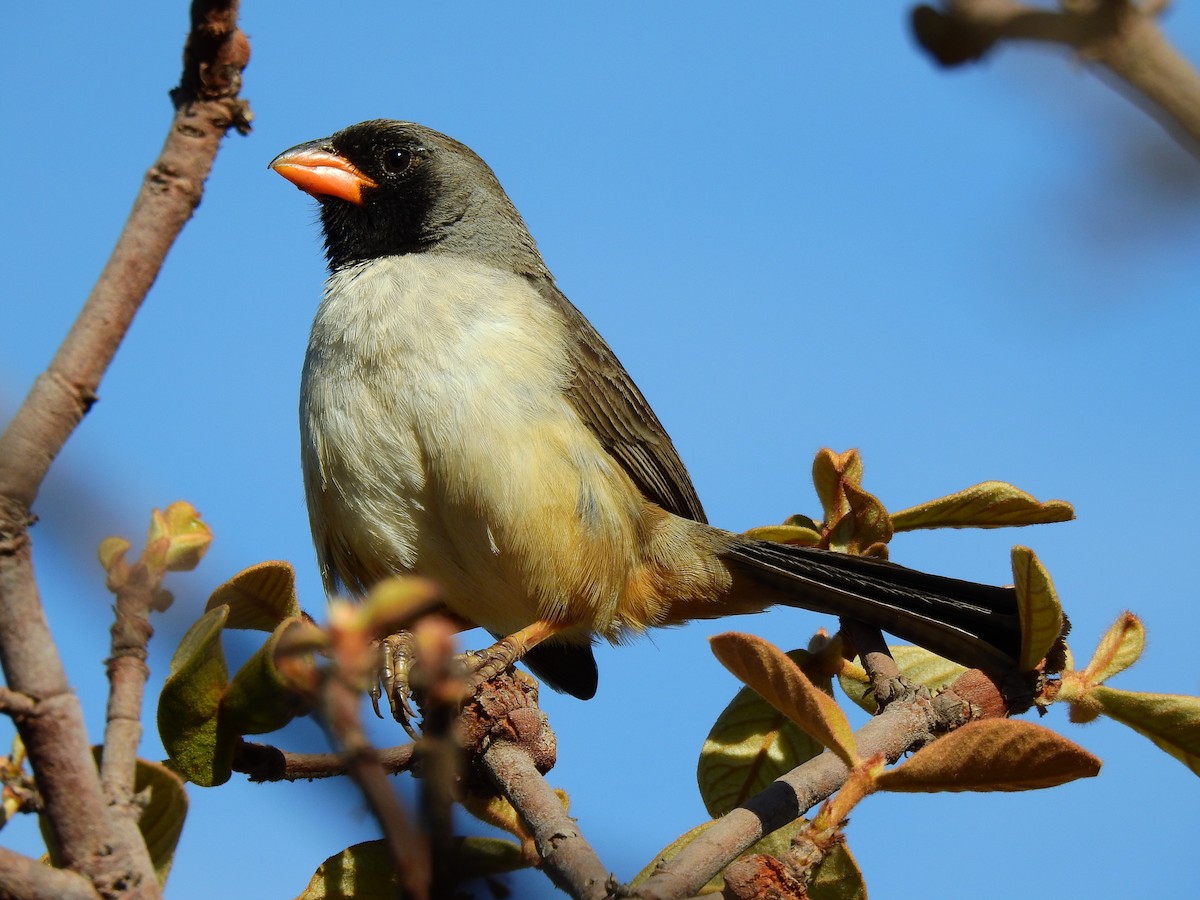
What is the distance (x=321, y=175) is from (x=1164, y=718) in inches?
146

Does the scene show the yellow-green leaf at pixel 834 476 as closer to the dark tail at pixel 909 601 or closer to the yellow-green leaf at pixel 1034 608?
the dark tail at pixel 909 601

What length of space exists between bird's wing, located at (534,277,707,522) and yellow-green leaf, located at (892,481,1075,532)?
150 cm

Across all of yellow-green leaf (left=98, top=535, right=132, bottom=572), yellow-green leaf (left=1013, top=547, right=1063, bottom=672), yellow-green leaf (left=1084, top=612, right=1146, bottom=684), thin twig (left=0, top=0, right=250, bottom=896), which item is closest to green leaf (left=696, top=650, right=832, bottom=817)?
yellow-green leaf (left=1013, top=547, right=1063, bottom=672)

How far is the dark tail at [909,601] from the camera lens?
123 inches

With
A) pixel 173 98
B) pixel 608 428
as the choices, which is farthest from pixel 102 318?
pixel 608 428

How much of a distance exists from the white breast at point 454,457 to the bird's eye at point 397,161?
892 mm

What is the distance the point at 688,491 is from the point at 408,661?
1584 millimetres

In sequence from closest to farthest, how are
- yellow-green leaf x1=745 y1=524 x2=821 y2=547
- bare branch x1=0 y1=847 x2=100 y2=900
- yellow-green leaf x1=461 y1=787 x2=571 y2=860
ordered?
bare branch x1=0 y1=847 x2=100 y2=900 < yellow-green leaf x1=461 y1=787 x2=571 y2=860 < yellow-green leaf x1=745 y1=524 x2=821 y2=547

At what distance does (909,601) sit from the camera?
356 centimetres

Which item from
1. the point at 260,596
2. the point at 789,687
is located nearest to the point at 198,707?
the point at 260,596

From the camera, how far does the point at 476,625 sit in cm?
461

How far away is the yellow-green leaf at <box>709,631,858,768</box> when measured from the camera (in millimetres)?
2027

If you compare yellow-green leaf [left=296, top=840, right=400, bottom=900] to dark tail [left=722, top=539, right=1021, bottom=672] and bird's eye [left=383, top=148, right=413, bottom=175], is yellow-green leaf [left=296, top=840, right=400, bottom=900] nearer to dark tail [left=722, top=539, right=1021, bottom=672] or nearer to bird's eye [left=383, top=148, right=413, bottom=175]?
dark tail [left=722, top=539, right=1021, bottom=672]

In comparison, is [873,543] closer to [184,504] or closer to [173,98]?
[184,504]
